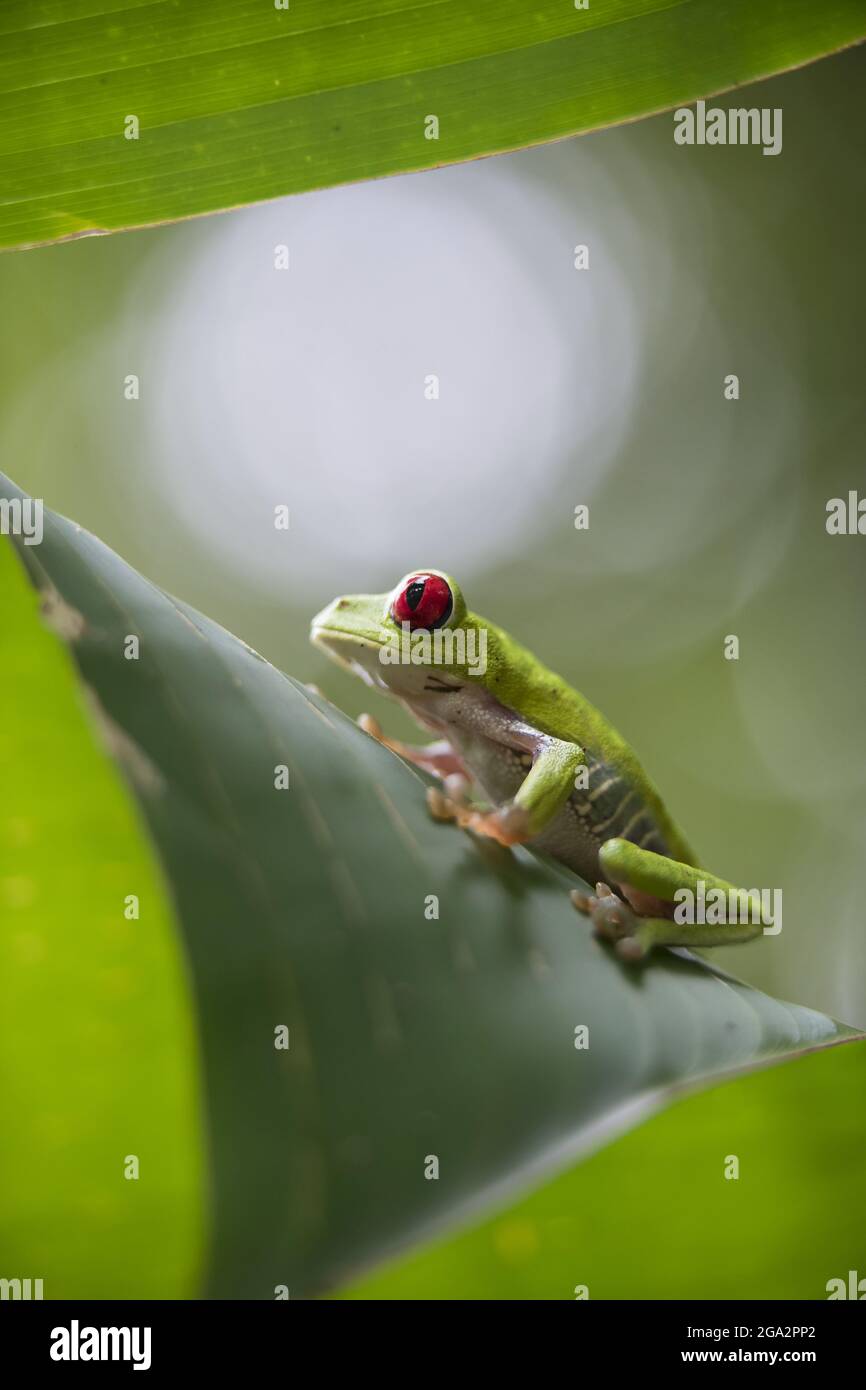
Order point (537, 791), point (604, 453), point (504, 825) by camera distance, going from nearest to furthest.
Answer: point (504, 825) → point (537, 791) → point (604, 453)

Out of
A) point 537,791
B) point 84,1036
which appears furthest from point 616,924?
point 84,1036

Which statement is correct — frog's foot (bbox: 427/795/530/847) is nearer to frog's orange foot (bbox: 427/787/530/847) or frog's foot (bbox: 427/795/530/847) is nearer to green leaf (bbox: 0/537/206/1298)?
frog's orange foot (bbox: 427/787/530/847)

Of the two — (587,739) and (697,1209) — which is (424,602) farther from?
(697,1209)

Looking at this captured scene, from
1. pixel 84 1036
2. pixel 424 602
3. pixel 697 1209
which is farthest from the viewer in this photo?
pixel 424 602

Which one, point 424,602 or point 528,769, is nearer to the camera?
point 424,602

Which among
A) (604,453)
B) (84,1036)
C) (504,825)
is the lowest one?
(84,1036)

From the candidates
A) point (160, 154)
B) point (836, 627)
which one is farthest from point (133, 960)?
point (836, 627)

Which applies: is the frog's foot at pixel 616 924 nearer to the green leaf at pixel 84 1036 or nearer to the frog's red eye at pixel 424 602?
the green leaf at pixel 84 1036

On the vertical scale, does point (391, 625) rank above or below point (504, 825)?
above

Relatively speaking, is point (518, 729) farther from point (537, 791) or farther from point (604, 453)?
point (604, 453)
